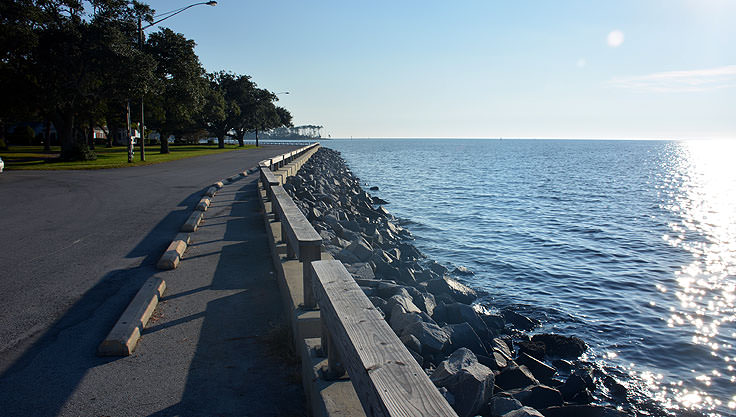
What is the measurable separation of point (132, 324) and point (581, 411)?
15.6 feet

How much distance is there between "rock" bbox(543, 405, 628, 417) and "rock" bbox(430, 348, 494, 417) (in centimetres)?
112

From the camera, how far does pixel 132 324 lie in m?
4.71

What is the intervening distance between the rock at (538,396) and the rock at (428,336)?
91cm

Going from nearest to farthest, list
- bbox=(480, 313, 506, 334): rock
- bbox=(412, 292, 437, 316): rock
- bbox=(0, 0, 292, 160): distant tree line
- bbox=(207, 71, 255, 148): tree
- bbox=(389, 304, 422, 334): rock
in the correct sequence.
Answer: bbox=(389, 304, 422, 334): rock < bbox=(412, 292, 437, 316): rock < bbox=(480, 313, 506, 334): rock < bbox=(0, 0, 292, 160): distant tree line < bbox=(207, 71, 255, 148): tree

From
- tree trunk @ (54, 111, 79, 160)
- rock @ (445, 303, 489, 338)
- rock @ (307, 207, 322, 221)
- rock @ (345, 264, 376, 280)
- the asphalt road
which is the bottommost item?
rock @ (445, 303, 489, 338)

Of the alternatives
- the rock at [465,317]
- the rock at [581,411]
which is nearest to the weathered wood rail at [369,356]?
the rock at [581,411]

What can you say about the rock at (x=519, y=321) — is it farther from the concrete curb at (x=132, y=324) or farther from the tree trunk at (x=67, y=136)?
the tree trunk at (x=67, y=136)

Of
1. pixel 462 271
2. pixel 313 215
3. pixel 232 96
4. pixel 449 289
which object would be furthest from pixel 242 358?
pixel 232 96

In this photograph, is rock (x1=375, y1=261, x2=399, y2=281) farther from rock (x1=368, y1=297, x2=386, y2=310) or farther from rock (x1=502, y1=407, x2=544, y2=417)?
rock (x1=502, y1=407, x2=544, y2=417)

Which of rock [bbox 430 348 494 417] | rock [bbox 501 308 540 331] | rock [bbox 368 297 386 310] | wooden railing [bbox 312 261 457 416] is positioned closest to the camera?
wooden railing [bbox 312 261 457 416]

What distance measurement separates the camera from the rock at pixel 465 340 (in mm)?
6258

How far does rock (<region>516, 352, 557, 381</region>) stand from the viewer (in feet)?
21.8

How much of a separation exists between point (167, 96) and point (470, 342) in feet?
108

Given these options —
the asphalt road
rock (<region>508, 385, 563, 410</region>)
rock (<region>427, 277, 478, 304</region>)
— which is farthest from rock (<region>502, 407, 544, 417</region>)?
rock (<region>427, 277, 478, 304</region>)
